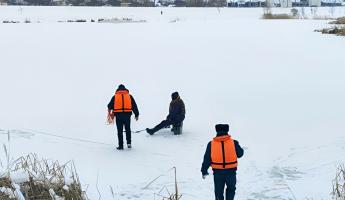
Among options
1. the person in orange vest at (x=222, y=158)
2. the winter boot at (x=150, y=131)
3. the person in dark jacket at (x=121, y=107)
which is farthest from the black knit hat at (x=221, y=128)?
the winter boot at (x=150, y=131)

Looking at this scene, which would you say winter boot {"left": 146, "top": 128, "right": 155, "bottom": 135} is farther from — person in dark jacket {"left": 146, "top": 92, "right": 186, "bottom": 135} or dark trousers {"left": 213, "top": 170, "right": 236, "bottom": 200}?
dark trousers {"left": 213, "top": 170, "right": 236, "bottom": 200}

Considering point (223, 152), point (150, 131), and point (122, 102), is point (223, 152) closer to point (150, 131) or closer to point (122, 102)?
point (122, 102)

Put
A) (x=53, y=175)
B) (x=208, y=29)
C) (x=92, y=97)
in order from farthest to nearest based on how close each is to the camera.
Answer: (x=208, y=29) < (x=92, y=97) < (x=53, y=175)

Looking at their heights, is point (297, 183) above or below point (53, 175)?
below

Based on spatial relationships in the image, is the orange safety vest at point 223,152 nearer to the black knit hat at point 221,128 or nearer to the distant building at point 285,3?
the black knit hat at point 221,128

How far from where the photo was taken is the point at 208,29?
38094 millimetres

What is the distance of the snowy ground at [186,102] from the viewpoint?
10328 millimetres

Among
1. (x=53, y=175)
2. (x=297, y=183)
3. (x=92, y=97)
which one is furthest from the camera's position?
(x=92, y=97)

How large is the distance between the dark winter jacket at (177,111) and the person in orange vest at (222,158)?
5.32 metres

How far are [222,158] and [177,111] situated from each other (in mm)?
5534

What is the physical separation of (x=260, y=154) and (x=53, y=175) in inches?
215

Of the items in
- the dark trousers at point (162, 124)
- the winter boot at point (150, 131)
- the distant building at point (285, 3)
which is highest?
the dark trousers at point (162, 124)

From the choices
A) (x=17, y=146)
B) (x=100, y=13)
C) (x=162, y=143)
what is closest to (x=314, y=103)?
(x=162, y=143)

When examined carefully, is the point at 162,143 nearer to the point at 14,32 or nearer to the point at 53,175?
the point at 53,175
